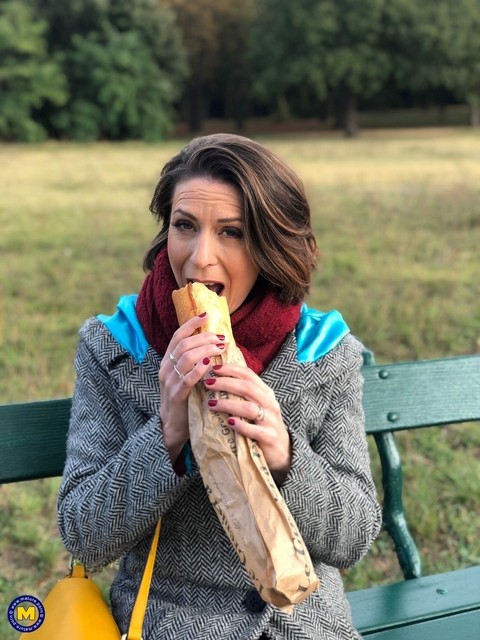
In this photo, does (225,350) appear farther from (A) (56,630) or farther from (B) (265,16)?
(B) (265,16)

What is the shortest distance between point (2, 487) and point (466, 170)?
1385 cm

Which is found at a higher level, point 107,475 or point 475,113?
point 107,475

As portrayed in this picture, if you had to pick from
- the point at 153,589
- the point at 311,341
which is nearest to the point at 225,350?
the point at 311,341

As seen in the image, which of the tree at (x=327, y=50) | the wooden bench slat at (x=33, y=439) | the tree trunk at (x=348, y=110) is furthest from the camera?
the tree at (x=327, y=50)

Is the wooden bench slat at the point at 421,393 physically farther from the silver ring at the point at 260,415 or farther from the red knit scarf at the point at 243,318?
the silver ring at the point at 260,415

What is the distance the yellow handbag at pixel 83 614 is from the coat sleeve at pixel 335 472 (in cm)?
Answer: 34

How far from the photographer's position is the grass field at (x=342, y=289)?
379cm

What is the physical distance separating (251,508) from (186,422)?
26cm

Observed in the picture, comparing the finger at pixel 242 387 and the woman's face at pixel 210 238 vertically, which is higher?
the woman's face at pixel 210 238

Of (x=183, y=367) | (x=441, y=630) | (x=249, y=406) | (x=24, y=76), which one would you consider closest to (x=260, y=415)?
(x=249, y=406)

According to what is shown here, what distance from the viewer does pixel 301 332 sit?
6.93 feet

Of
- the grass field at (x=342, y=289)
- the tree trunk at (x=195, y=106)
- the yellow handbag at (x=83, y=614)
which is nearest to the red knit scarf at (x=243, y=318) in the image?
the yellow handbag at (x=83, y=614)

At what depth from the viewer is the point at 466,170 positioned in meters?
16.3

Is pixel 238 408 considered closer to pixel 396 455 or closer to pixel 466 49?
pixel 396 455
